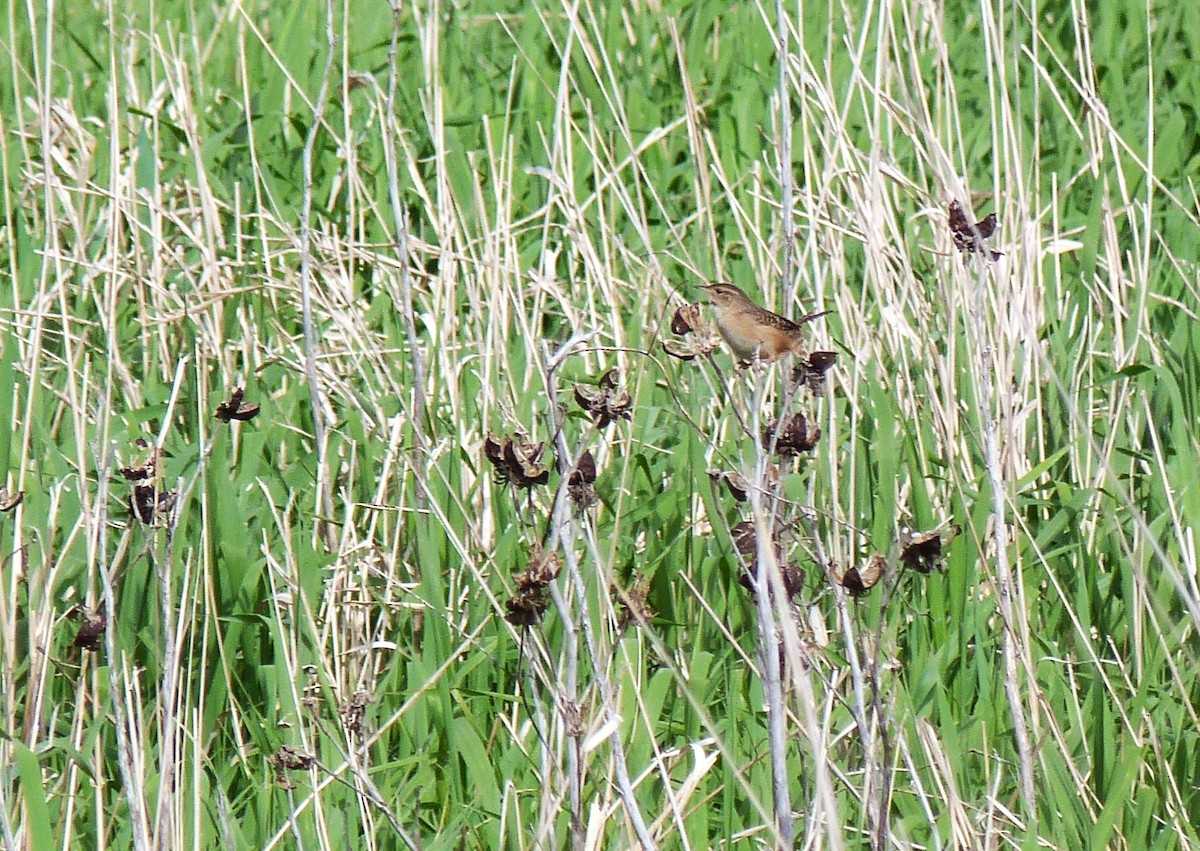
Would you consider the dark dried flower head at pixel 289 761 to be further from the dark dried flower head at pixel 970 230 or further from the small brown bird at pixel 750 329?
the dark dried flower head at pixel 970 230

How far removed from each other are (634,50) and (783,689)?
296 cm

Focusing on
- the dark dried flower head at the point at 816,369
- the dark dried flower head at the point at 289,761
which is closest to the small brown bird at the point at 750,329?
the dark dried flower head at the point at 816,369

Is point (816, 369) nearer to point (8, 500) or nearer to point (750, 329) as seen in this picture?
point (750, 329)

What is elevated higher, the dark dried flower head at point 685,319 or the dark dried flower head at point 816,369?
the dark dried flower head at point 685,319

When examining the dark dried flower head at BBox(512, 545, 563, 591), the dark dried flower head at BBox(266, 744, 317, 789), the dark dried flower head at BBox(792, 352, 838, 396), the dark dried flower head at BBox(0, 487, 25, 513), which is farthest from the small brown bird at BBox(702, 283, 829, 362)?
the dark dried flower head at BBox(0, 487, 25, 513)

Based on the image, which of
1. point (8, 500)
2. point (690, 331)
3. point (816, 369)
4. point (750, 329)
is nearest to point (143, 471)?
point (8, 500)

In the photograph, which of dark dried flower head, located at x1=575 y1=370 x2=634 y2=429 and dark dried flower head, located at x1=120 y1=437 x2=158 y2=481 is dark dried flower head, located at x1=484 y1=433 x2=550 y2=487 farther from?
dark dried flower head, located at x1=120 y1=437 x2=158 y2=481

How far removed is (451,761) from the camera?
2.27 m

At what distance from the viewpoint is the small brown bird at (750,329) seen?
2352 mm

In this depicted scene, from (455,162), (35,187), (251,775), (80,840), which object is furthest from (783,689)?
(35,187)

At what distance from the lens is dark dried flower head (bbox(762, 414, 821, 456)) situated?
1735 mm

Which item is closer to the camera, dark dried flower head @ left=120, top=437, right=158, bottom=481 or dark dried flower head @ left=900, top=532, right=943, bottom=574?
dark dried flower head @ left=900, top=532, right=943, bottom=574

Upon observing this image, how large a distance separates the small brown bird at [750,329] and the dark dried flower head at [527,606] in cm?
72

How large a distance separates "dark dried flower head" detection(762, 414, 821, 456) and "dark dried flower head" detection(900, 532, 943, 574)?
14 centimetres
